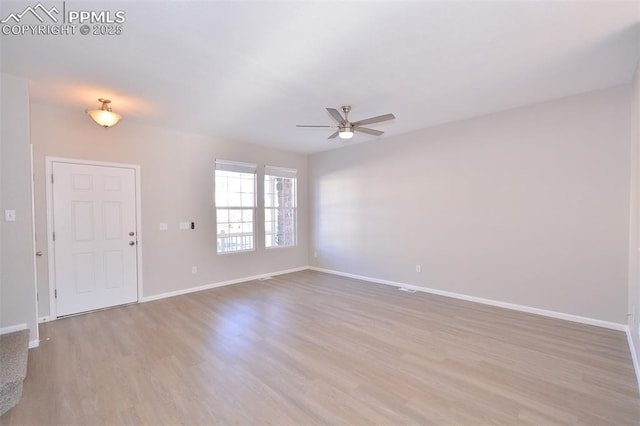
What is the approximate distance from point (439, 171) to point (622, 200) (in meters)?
2.14

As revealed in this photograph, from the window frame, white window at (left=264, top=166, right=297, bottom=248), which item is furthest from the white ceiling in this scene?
white window at (left=264, top=166, right=297, bottom=248)

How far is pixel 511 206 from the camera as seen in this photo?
405 centimetres

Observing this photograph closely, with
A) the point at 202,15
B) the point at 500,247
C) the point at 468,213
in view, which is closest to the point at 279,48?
the point at 202,15

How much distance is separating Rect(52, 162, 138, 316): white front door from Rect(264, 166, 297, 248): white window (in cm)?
249

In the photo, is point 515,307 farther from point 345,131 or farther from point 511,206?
point 345,131

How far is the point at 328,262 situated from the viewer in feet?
21.5

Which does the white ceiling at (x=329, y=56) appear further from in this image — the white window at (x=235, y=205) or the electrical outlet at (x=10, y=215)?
the white window at (x=235, y=205)

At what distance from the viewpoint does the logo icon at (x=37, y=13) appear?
204 cm

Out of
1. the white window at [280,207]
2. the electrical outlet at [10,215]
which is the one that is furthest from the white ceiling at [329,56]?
the white window at [280,207]

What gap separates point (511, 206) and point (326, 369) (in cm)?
332

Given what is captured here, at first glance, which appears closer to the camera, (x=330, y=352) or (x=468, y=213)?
(x=330, y=352)

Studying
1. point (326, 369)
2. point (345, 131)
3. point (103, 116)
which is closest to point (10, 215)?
point (103, 116)

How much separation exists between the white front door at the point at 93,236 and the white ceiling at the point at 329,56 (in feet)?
3.16

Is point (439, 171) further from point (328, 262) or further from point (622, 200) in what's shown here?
point (328, 262)
